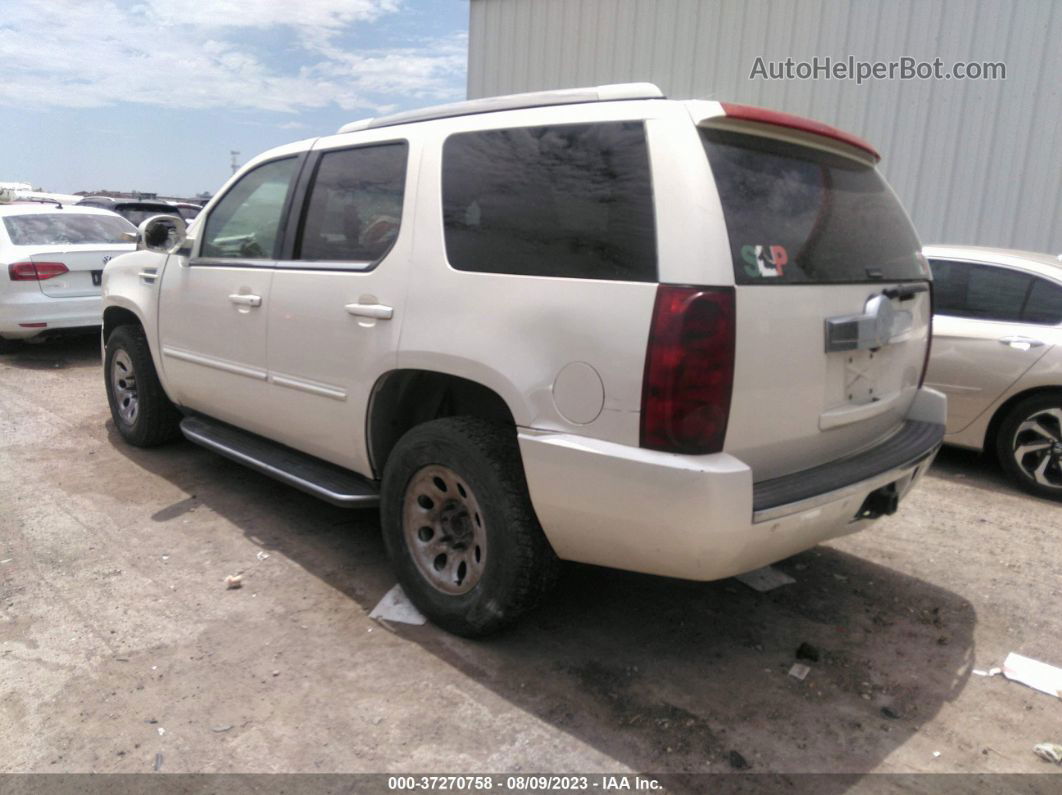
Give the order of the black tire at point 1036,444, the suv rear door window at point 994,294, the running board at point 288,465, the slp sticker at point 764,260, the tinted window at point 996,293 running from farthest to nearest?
the tinted window at point 996,293, the suv rear door window at point 994,294, the black tire at point 1036,444, the running board at point 288,465, the slp sticker at point 764,260

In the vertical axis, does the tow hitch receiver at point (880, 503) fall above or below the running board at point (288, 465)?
above

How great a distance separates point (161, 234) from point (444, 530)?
2.92 meters

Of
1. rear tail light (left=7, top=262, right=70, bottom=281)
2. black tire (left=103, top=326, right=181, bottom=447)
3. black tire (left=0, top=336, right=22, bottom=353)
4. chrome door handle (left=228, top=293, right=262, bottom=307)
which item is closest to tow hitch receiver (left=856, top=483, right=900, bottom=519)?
chrome door handle (left=228, top=293, right=262, bottom=307)

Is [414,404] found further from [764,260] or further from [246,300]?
[764,260]

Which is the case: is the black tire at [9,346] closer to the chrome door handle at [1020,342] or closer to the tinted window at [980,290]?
the tinted window at [980,290]

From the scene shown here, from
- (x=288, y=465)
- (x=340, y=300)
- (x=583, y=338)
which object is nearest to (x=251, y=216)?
(x=340, y=300)

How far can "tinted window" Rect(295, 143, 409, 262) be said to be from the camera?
343cm

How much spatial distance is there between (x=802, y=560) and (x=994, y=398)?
2.17 meters

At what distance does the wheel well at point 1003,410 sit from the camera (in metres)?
5.11

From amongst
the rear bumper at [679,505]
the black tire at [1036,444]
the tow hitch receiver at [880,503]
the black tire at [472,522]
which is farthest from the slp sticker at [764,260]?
the black tire at [1036,444]

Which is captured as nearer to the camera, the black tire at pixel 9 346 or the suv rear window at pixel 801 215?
the suv rear window at pixel 801 215

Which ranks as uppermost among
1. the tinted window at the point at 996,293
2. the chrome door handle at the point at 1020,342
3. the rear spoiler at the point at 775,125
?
the rear spoiler at the point at 775,125

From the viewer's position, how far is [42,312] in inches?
321

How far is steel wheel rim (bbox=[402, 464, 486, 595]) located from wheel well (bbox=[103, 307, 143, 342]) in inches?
122
